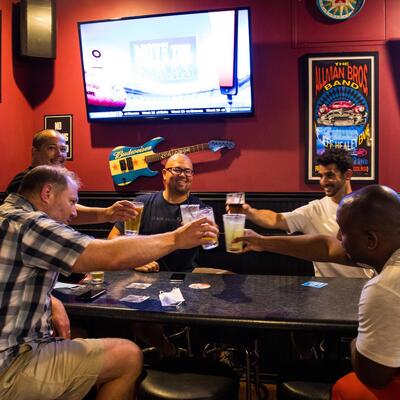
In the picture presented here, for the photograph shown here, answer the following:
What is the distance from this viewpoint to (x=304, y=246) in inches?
89.6

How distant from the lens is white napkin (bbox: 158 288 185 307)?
188 centimetres

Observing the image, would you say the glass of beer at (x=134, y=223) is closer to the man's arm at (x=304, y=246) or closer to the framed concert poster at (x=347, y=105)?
the man's arm at (x=304, y=246)

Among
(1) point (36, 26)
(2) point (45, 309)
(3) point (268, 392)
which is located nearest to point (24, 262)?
(2) point (45, 309)

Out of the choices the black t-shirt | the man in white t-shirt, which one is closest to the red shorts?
the man in white t-shirt

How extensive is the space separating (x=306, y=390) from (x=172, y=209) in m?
1.91

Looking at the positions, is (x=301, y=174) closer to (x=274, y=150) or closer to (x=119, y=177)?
(x=274, y=150)

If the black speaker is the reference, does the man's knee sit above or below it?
below

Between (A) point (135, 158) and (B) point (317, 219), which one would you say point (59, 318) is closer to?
(B) point (317, 219)

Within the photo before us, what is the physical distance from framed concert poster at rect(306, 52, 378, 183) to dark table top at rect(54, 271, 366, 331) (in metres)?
1.69

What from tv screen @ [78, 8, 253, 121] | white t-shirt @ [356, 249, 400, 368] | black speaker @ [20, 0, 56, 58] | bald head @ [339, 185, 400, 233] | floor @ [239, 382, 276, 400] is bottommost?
floor @ [239, 382, 276, 400]

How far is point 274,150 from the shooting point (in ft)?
12.7

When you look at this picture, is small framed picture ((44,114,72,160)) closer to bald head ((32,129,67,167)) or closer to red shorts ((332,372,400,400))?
bald head ((32,129,67,167))

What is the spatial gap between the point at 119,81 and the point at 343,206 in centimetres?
296

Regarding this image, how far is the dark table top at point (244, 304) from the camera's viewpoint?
169cm
